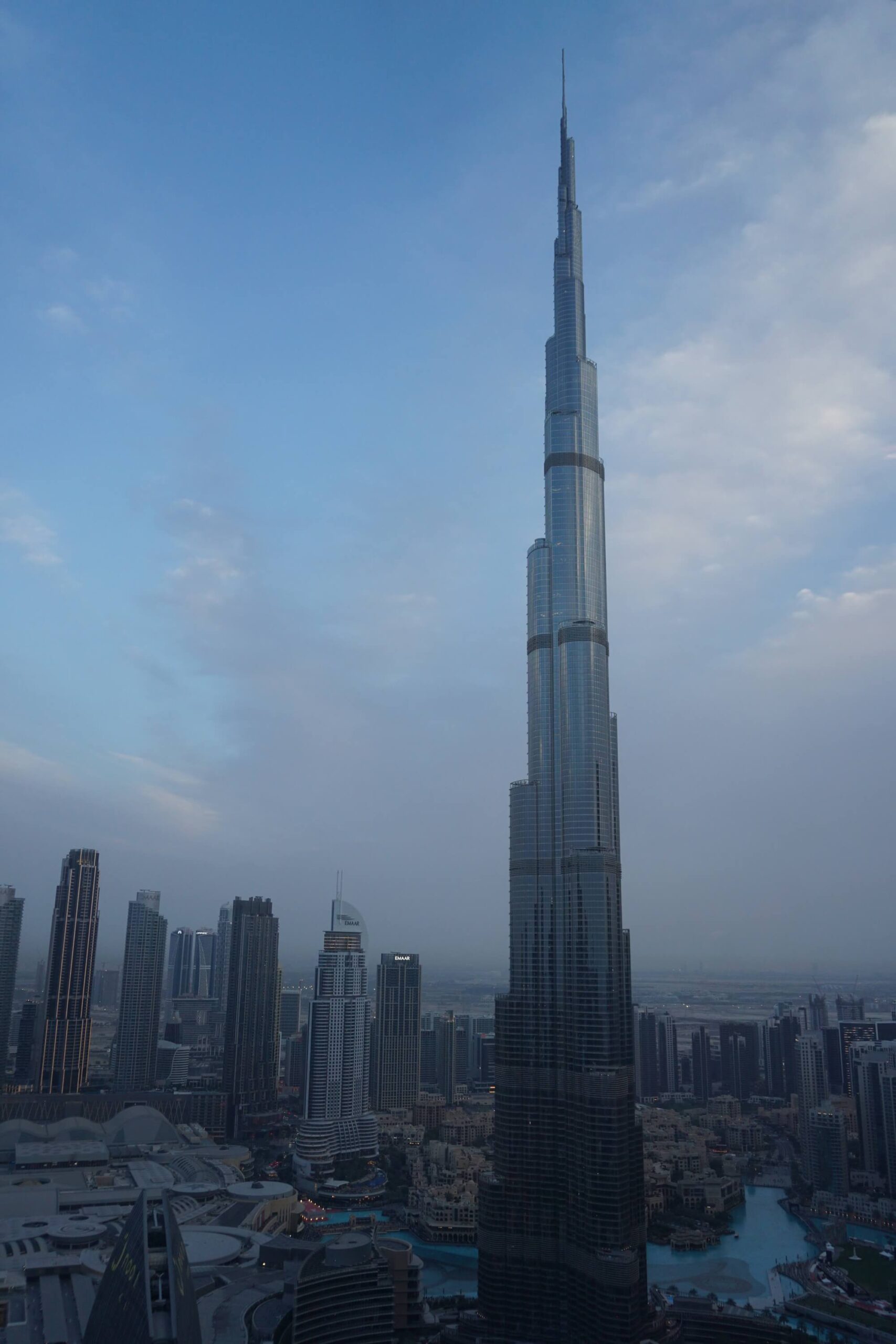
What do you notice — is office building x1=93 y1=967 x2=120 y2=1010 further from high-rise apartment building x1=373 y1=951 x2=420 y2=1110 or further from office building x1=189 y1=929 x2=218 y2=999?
high-rise apartment building x1=373 y1=951 x2=420 y2=1110

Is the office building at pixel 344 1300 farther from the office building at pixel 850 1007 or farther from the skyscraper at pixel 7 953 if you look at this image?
the office building at pixel 850 1007

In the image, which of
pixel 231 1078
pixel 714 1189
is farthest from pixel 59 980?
pixel 714 1189

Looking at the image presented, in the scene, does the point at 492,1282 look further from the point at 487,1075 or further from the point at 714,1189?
the point at 487,1075

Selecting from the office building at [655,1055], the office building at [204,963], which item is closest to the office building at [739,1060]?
the office building at [655,1055]

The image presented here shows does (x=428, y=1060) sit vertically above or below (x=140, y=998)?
below

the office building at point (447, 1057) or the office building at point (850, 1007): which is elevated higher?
the office building at point (850, 1007)

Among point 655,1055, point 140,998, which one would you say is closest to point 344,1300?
point 655,1055

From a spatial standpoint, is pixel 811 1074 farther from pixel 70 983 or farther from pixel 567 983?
pixel 70 983

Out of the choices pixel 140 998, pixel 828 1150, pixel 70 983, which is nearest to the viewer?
pixel 828 1150
